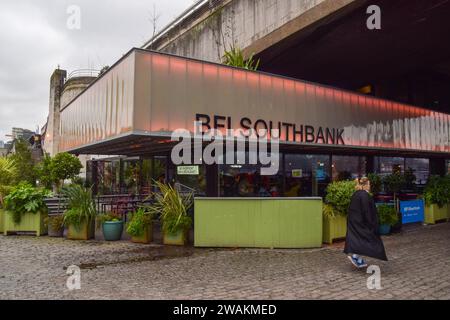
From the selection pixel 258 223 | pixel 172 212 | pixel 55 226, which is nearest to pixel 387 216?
pixel 258 223

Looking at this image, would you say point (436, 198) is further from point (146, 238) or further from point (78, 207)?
point (78, 207)

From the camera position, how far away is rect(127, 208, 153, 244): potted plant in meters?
9.51

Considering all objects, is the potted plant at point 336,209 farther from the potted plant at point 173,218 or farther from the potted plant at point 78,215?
the potted plant at point 78,215

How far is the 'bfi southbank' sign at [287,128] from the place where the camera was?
31.3ft

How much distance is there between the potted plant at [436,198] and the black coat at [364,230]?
778cm

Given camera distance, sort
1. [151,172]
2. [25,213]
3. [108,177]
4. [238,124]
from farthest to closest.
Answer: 1. [108,177]
2. [151,172]
3. [25,213]
4. [238,124]

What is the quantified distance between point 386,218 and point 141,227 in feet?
23.3

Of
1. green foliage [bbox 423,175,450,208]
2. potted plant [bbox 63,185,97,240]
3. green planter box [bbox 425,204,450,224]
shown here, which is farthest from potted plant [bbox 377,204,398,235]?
potted plant [bbox 63,185,97,240]

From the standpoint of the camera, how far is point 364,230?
6516 millimetres

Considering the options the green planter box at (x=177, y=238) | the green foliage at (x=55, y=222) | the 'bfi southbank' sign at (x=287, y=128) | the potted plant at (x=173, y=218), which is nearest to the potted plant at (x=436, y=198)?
the 'bfi southbank' sign at (x=287, y=128)

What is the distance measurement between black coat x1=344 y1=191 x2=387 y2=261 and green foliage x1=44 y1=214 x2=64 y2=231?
8.26 metres

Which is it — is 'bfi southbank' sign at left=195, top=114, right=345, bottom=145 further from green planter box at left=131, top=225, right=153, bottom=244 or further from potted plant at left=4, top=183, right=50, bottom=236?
potted plant at left=4, top=183, right=50, bottom=236
